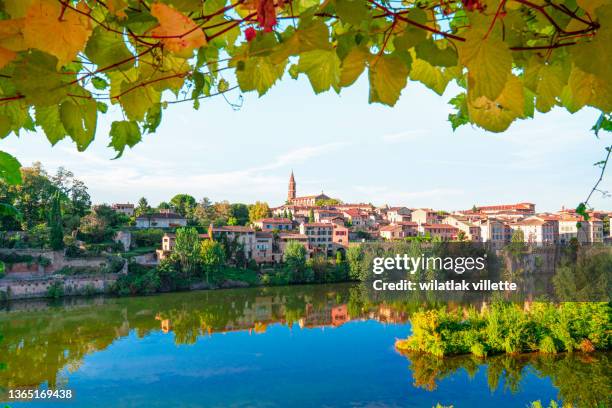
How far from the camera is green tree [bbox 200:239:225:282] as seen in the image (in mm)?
17109

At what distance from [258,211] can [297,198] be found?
48.3 ft

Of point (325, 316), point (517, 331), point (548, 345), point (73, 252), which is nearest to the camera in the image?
point (548, 345)

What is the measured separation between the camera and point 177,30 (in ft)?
1.15

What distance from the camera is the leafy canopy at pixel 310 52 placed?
13.6 inches

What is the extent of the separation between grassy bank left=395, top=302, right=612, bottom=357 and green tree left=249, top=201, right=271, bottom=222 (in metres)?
17.2

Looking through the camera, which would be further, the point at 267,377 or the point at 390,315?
the point at 390,315

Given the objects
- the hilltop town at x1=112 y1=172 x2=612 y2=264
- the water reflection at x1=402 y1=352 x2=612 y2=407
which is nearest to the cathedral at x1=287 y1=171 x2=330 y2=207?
the hilltop town at x1=112 y1=172 x2=612 y2=264

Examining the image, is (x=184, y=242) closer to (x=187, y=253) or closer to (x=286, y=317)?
(x=187, y=253)

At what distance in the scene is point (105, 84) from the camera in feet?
2.31

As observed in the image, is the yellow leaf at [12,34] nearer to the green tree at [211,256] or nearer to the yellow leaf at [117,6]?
the yellow leaf at [117,6]

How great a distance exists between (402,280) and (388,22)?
17.3 meters

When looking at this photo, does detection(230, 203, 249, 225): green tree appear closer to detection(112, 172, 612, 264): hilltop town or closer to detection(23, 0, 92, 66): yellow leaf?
detection(112, 172, 612, 264): hilltop town

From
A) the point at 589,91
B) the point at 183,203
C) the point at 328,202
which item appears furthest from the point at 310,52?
the point at 328,202

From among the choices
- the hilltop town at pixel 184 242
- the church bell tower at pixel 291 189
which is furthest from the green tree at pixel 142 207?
the church bell tower at pixel 291 189
